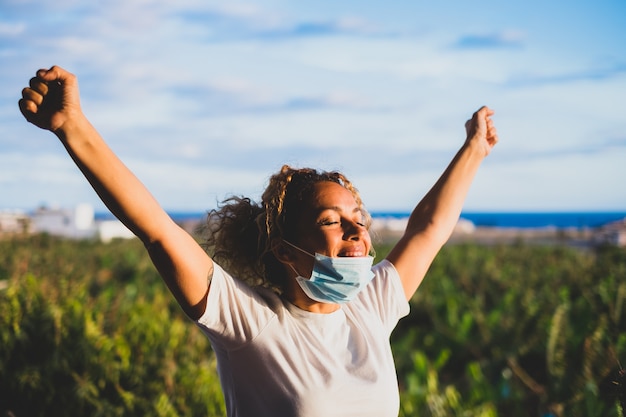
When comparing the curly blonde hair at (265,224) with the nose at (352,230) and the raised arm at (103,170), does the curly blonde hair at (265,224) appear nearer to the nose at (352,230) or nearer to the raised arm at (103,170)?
the nose at (352,230)

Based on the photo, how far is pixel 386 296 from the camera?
2836mm

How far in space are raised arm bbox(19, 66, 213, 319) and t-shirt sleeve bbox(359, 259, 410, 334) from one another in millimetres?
813

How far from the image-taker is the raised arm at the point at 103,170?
2.16 metres

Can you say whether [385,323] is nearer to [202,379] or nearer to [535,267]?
[202,379]

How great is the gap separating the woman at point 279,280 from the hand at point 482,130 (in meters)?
0.68

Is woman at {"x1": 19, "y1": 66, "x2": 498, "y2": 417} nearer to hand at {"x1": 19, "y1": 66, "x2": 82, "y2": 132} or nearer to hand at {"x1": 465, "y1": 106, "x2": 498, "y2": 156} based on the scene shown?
hand at {"x1": 19, "y1": 66, "x2": 82, "y2": 132}

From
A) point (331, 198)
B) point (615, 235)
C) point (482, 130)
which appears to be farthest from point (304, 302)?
point (615, 235)

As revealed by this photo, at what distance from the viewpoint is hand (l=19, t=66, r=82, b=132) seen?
2.16 m

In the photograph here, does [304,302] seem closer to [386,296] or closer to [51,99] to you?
[386,296]

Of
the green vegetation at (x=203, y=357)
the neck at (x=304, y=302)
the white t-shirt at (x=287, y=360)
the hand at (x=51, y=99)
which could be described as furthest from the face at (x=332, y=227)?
the green vegetation at (x=203, y=357)

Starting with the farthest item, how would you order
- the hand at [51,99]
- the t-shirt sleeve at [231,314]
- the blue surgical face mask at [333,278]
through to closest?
the blue surgical face mask at [333,278], the t-shirt sleeve at [231,314], the hand at [51,99]

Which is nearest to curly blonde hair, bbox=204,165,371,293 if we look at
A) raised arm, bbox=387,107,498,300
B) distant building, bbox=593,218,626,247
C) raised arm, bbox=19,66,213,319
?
raised arm, bbox=387,107,498,300

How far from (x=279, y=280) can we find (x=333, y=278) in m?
0.26

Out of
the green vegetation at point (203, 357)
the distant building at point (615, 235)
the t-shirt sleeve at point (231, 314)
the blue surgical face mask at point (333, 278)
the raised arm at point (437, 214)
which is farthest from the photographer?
the distant building at point (615, 235)
